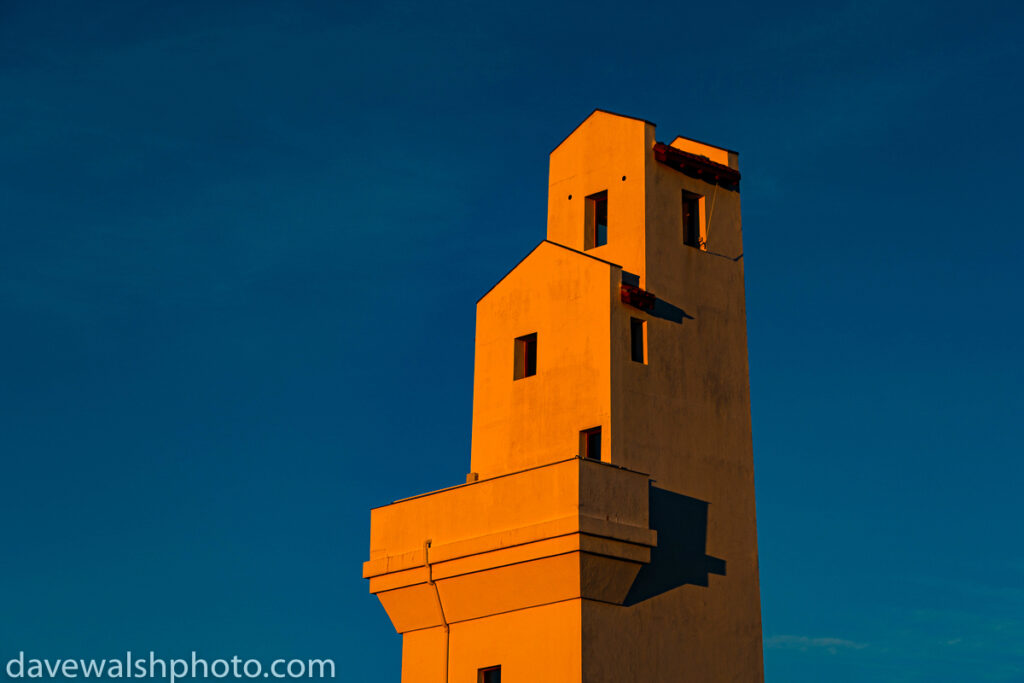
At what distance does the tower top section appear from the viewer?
137ft

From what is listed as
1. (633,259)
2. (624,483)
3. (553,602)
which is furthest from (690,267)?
(553,602)

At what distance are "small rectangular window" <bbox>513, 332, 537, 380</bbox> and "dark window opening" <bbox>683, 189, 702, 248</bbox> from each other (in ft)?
17.5

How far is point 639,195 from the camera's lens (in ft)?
137

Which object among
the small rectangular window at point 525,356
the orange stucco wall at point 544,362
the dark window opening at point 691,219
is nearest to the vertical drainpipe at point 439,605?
the orange stucco wall at point 544,362

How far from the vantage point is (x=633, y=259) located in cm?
4134

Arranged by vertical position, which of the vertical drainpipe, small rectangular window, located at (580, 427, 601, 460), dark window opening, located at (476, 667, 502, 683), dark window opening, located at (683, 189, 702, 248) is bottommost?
dark window opening, located at (476, 667, 502, 683)

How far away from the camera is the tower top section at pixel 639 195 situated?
41.7 m

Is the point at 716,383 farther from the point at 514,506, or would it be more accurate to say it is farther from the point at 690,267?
the point at 514,506

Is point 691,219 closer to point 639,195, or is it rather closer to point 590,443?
point 639,195

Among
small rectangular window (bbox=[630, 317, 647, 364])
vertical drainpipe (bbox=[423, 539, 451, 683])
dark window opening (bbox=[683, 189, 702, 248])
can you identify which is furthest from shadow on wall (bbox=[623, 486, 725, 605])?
dark window opening (bbox=[683, 189, 702, 248])

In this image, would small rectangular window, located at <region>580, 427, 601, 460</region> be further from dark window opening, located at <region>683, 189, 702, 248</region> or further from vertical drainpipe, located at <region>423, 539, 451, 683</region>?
dark window opening, located at <region>683, 189, 702, 248</region>

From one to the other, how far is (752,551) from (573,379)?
22.7ft

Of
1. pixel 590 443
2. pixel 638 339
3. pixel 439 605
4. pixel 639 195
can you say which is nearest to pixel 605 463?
pixel 590 443

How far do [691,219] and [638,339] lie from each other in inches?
193
